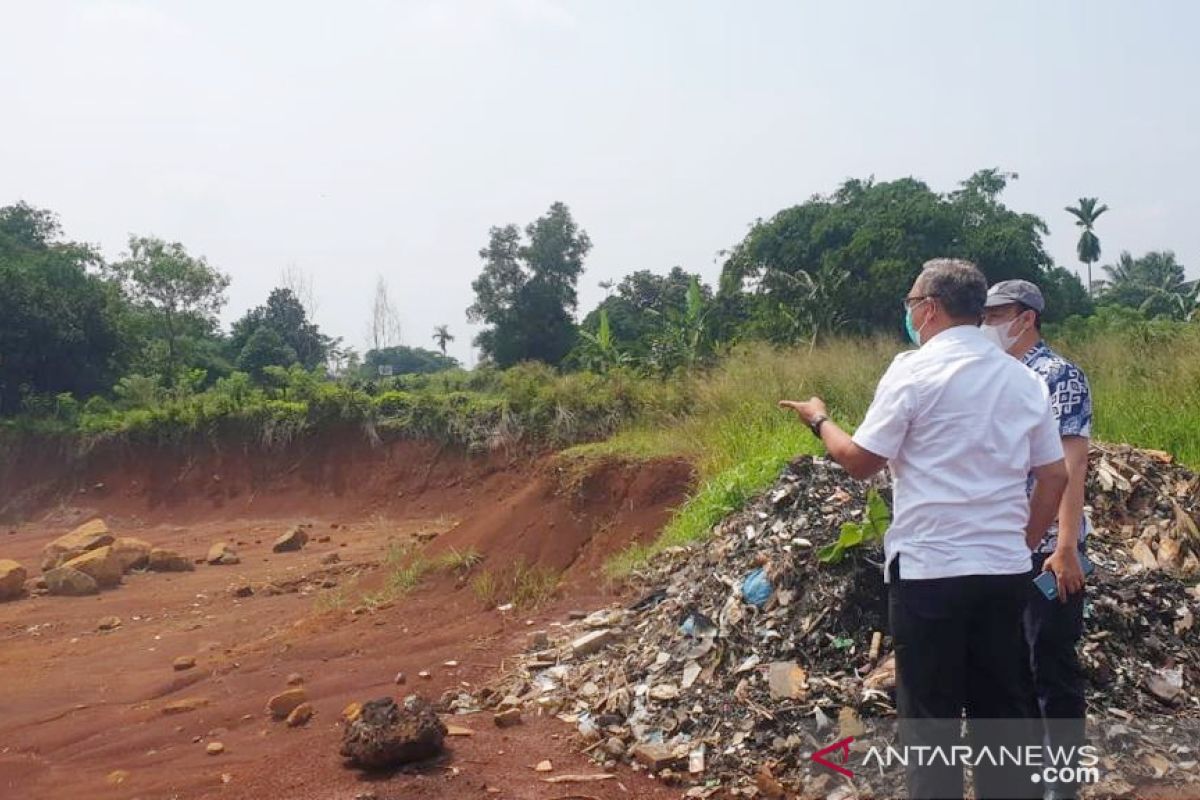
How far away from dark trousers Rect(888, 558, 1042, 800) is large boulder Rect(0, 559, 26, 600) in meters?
10.9

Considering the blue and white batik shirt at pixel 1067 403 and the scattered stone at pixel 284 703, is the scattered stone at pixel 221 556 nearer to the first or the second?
the scattered stone at pixel 284 703

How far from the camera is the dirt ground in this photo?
4391 millimetres

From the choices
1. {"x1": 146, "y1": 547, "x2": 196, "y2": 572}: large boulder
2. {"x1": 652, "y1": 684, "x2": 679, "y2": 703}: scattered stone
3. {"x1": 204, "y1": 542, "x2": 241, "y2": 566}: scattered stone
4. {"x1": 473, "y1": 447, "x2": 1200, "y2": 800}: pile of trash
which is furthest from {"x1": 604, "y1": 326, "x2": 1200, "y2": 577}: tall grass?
{"x1": 146, "y1": 547, "x2": 196, "y2": 572}: large boulder

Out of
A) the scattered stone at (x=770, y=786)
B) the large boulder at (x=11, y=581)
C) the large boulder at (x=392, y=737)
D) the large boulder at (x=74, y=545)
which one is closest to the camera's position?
the scattered stone at (x=770, y=786)

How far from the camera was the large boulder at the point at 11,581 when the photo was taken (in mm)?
10406

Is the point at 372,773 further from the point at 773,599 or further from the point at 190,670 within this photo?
the point at 190,670

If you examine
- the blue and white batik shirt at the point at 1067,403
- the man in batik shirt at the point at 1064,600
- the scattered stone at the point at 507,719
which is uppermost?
the blue and white batik shirt at the point at 1067,403

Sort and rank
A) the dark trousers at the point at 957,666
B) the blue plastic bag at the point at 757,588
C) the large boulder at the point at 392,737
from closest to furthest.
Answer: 1. the dark trousers at the point at 957,666
2. the large boulder at the point at 392,737
3. the blue plastic bag at the point at 757,588

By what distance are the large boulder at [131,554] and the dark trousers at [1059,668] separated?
10922mm

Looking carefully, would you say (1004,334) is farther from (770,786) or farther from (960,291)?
(770,786)

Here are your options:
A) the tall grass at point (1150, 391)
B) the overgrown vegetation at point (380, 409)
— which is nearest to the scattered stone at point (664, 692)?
the tall grass at point (1150, 391)

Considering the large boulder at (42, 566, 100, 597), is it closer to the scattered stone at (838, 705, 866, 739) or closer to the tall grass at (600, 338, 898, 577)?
the tall grass at (600, 338, 898, 577)

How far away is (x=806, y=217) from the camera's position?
2661 cm

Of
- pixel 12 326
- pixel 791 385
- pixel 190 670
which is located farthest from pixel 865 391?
pixel 12 326
